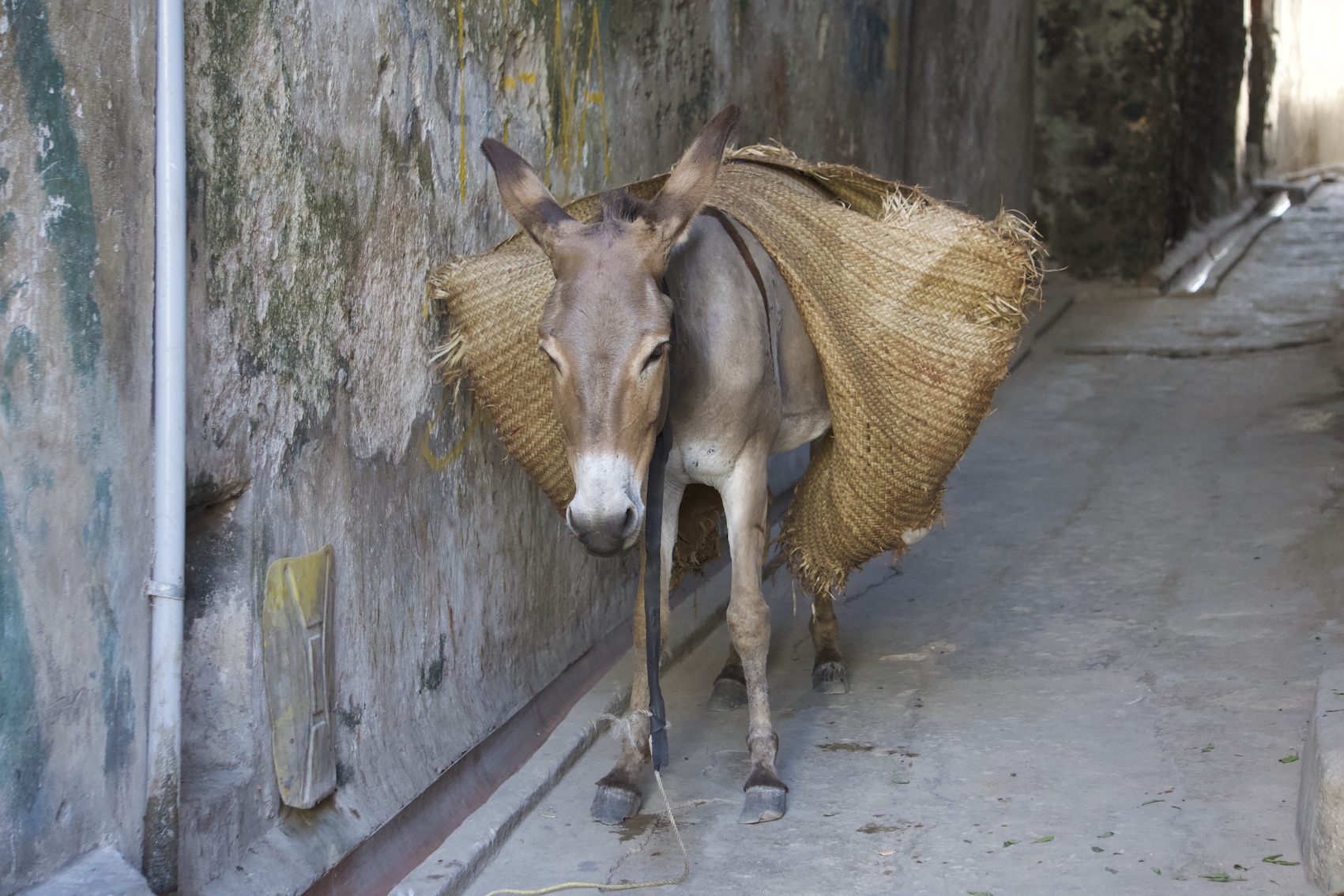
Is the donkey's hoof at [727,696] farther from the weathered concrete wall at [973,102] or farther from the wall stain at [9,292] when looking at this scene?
the weathered concrete wall at [973,102]

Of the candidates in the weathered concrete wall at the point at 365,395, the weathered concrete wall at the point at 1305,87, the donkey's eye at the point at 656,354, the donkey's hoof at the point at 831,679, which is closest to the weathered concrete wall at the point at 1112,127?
the weathered concrete wall at the point at 1305,87

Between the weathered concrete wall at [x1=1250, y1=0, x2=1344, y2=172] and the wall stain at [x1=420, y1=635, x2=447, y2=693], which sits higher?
the weathered concrete wall at [x1=1250, y1=0, x2=1344, y2=172]

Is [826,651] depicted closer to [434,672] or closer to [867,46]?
[434,672]

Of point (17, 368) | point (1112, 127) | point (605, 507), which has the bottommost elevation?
point (605, 507)

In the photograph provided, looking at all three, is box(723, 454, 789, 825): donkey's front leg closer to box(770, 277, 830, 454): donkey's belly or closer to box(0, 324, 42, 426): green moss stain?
box(770, 277, 830, 454): donkey's belly

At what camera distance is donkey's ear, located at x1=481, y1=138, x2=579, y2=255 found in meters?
2.83

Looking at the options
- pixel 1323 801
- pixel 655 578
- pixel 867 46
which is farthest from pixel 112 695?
pixel 867 46

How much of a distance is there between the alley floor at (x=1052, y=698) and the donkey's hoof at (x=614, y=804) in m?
0.03

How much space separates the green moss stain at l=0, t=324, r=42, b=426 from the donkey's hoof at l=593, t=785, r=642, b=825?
1.74 metres

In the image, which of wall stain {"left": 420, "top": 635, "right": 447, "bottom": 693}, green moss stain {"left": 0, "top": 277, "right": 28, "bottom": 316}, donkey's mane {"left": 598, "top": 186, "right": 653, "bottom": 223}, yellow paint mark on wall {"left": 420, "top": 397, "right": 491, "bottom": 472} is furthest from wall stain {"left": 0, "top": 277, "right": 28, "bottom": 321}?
wall stain {"left": 420, "top": 635, "right": 447, "bottom": 693}

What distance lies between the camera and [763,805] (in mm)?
3213

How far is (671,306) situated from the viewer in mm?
2750

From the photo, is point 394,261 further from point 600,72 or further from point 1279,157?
point 1279,157

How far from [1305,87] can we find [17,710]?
16.4m
